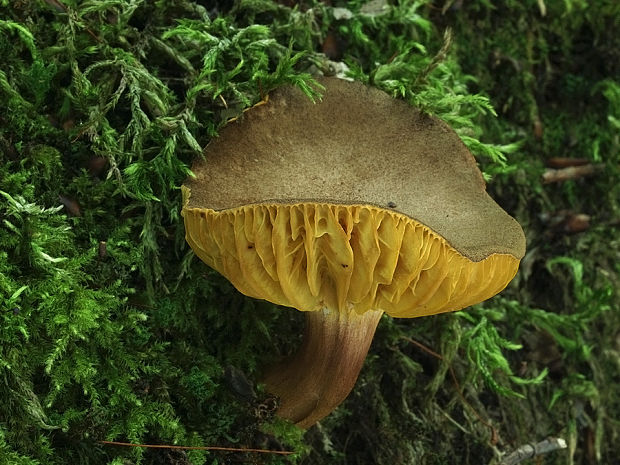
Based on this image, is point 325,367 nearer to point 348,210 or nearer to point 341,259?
point 341,259

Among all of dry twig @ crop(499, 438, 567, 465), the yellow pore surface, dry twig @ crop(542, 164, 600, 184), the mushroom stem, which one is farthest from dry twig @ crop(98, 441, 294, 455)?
dry twig @ crop(542, 164, 600, 184)

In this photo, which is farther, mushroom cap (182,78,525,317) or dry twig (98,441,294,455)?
dry twig (98,441,294,455)

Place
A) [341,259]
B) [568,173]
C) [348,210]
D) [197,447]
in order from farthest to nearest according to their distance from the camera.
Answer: [568,173]
[197,447]
[341,259]
[348,210]

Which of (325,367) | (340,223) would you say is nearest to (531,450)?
(325,367)

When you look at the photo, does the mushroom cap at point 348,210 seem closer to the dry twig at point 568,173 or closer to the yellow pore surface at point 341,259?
the yellow pore surface at point 341,259

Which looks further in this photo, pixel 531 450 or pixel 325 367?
pixel 531 450

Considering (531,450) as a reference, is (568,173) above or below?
above

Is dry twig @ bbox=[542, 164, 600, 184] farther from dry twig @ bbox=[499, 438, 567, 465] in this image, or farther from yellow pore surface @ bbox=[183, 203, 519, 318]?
yellow pore surface @ bbox=[183, 203, 519, 318]

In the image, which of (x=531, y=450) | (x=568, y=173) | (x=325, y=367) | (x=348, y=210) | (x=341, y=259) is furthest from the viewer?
(x=568, y=173)
